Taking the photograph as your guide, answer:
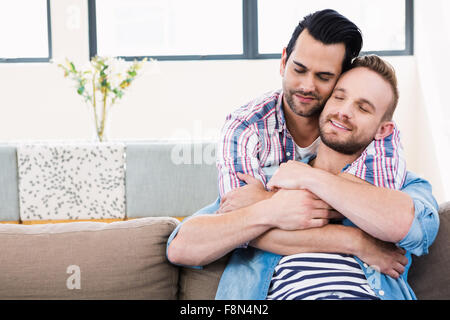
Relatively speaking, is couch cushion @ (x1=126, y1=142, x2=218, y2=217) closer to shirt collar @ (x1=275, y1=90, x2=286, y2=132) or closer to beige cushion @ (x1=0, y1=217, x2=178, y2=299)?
shirt collar @ (x1=275, y1=90, x2=286, y2=132)

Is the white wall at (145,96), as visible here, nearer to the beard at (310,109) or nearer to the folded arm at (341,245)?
the beard at (310,109)

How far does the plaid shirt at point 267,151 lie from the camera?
1165mm

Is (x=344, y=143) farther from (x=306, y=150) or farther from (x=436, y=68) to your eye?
(x=436, y=68)

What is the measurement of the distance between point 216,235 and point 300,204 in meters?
0.23

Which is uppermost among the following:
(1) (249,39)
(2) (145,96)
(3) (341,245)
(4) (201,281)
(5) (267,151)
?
(1) (249,39)

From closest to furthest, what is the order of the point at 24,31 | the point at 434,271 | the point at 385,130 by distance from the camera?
the point at 434,271, the point at 385,130, the point at 24,31

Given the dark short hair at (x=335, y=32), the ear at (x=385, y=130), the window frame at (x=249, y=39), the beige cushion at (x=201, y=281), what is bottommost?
the beige cushion at (x=201, y=281)

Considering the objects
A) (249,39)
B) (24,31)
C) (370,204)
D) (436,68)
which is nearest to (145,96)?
(249,39)

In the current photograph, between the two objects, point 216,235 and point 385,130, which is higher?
point 385,130

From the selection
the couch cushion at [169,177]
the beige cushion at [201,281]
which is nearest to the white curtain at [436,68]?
the couch cushion at [169,177]

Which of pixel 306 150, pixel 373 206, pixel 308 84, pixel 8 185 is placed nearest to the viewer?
pixel 373 206

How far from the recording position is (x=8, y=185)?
8.48ft

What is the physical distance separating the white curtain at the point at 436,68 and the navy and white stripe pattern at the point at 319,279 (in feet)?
9.59

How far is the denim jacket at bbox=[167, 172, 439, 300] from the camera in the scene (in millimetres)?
1044
